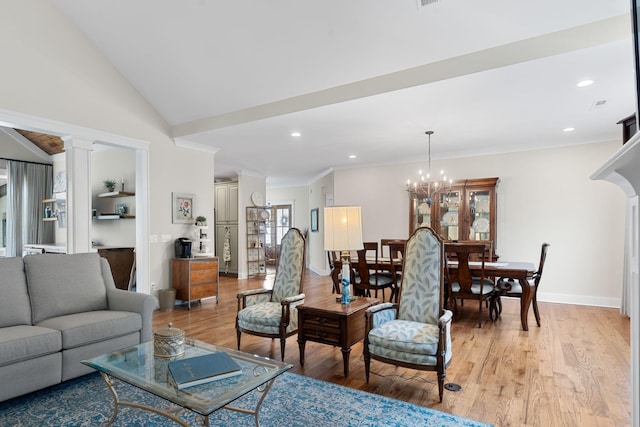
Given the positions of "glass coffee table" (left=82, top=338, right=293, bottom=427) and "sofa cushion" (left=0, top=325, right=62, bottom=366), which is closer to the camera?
"glass coffee table" (left=82, top=338, right=293, bottom=427)

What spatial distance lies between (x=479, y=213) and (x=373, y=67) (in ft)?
11.6

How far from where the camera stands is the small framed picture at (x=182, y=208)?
5.52m

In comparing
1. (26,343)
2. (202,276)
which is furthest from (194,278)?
(26,343)

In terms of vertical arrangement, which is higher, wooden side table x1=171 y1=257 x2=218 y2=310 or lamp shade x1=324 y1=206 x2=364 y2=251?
lamp shade x1=324 y1=206 x2=364 y2=251

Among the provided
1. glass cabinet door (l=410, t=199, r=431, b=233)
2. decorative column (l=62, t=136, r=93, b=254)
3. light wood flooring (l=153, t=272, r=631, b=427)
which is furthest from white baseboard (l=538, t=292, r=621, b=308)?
decorative column (l=62, t=136, r=93, b=254)

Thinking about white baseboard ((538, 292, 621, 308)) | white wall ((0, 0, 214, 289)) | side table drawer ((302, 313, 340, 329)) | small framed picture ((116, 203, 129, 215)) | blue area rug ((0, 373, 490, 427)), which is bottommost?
white baseboard ((538, 292, 621, 308))

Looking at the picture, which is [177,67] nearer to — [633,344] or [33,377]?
[33,377]

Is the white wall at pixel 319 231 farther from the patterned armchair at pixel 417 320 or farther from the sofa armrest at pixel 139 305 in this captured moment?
the sofa armrest at pixel 139 305

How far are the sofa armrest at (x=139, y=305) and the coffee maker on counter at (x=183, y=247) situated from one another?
2.18 meters

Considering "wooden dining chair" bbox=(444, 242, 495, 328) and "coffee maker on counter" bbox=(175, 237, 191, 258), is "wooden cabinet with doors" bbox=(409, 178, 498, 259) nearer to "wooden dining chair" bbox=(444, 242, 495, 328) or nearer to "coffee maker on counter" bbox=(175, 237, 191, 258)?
"wooden dining chair" bbox=(444, 242, 495, 328)

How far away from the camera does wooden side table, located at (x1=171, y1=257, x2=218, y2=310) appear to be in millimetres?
5219

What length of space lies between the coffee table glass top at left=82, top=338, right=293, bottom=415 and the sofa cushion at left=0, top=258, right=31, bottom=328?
46.8 inches

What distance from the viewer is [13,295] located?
2.78 meters

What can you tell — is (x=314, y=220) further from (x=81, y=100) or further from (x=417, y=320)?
(x=417, y=320)
